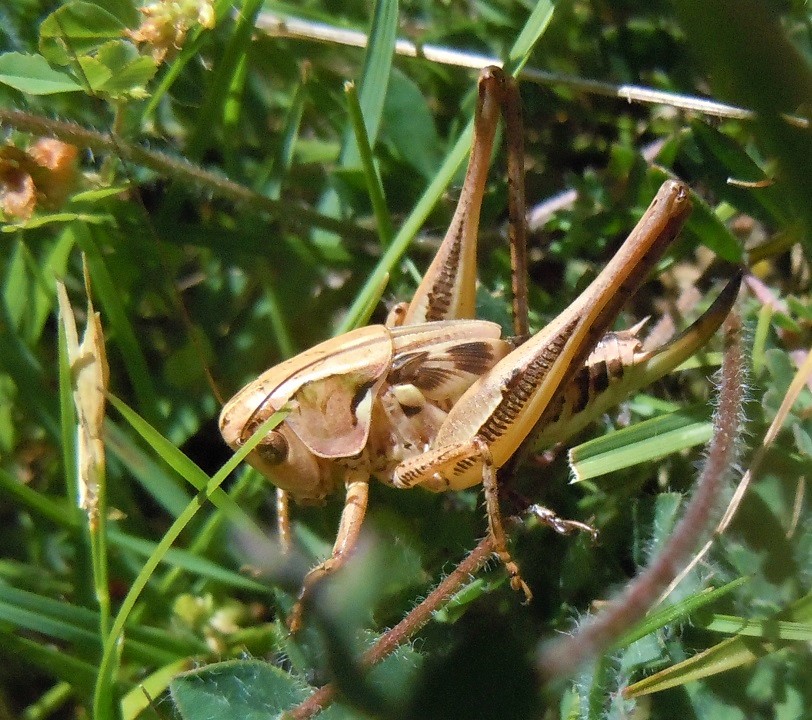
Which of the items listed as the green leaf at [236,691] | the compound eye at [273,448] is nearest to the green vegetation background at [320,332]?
the green leaf at [236,691]

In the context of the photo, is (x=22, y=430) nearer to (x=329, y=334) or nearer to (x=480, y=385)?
(x=329, y=334)

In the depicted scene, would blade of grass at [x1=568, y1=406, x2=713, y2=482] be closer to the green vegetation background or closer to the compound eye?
the green vegetation background

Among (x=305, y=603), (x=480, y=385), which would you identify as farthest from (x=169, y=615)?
(x=480, y=385)

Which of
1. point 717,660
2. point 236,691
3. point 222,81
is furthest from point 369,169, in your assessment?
point 717,660

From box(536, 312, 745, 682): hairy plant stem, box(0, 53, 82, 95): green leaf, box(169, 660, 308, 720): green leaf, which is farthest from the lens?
box(0, 53, 82, 95): green leaf

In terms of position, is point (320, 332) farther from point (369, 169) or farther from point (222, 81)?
point (222, 81)

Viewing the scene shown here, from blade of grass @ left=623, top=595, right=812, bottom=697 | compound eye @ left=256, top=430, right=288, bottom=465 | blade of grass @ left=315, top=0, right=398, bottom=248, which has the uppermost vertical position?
blade of grass @ left=315, top=0, right=398, bottom=248

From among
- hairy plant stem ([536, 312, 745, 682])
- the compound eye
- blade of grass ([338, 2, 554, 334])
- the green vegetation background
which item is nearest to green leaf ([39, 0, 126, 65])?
the green vegetation background

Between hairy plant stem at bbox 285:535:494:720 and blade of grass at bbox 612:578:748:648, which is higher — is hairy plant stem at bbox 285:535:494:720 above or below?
above
